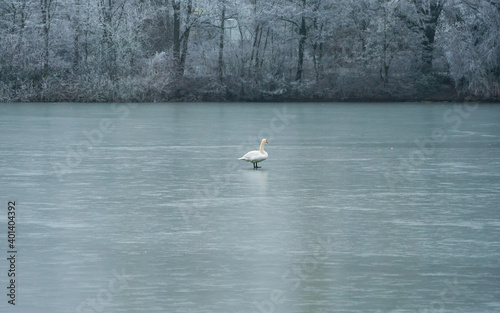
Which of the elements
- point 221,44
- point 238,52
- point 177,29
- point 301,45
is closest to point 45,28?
point 177,29

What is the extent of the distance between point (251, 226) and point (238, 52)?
143 ft

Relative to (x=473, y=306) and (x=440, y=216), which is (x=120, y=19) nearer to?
(x=440, y=216)

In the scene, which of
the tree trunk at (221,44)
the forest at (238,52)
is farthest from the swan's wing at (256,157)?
the tree trunk at (221,44)

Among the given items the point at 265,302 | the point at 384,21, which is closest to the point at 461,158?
the point at 265,302

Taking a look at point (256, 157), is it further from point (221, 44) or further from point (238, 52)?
point (221, 44)

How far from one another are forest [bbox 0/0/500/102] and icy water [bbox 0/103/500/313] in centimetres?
2758

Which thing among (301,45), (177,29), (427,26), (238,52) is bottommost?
(238,52)

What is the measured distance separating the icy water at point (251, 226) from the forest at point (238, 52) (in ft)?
90.5

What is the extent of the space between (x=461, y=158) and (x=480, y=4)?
30914 millimetres

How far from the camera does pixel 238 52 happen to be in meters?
53.7

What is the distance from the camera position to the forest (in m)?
50.1

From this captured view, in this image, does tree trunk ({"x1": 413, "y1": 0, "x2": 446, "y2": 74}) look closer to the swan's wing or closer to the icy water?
the icy water

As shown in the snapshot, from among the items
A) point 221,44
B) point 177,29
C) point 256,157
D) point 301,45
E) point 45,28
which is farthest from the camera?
point 301,45

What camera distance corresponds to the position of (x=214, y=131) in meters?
27.3
